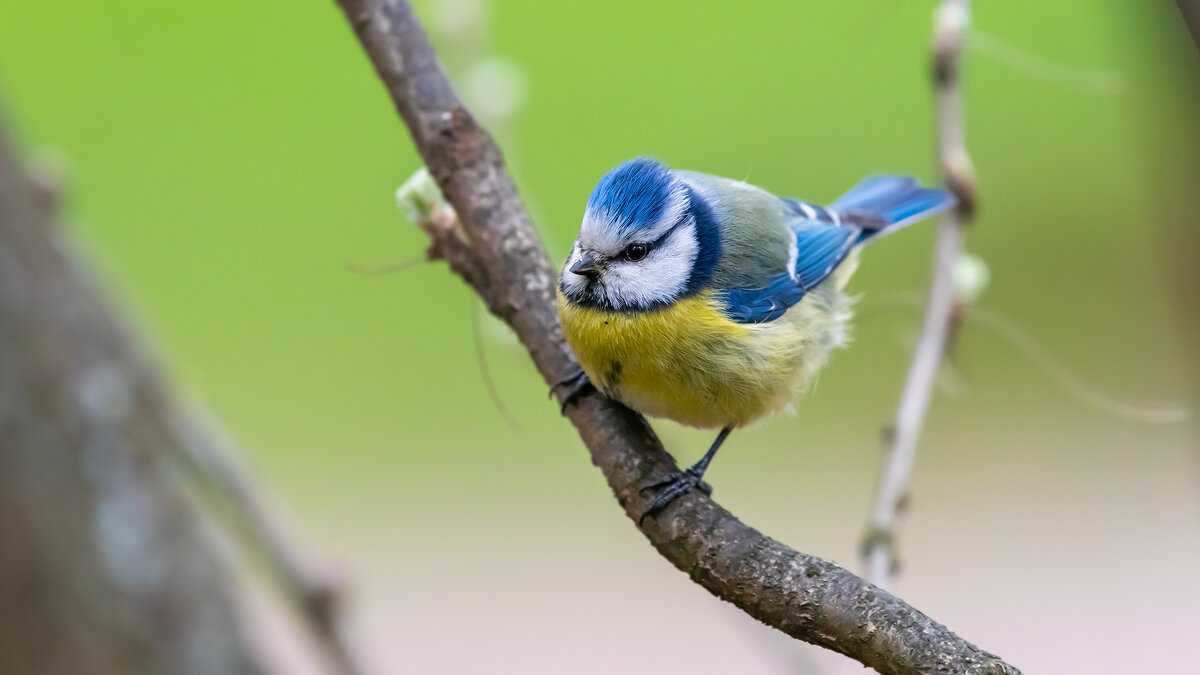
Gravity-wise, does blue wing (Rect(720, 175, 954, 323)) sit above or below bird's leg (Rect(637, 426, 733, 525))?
above

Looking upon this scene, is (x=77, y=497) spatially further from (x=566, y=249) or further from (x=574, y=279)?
(x=566, y=249)

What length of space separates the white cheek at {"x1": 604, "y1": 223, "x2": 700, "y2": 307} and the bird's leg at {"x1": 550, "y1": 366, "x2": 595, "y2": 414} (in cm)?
10

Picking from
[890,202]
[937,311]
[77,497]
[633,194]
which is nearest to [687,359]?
[633,194]

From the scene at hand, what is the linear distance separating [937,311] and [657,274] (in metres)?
0.43

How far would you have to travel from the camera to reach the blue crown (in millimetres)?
1272

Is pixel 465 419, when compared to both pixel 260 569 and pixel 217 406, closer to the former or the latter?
pixel 217 406

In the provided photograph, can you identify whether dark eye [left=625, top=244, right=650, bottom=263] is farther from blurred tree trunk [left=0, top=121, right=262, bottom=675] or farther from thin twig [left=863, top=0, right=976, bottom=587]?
blurred tree trunk [left=0, top=121, right=262, bottom=675]

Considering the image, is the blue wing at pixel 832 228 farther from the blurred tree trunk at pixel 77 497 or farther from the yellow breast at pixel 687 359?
the blurred tree trunk at pixel 77 497

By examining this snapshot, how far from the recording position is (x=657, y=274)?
141 centimetres

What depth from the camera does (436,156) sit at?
1286 mm

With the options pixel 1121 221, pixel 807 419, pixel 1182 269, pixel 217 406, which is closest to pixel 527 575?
pixel 807 419

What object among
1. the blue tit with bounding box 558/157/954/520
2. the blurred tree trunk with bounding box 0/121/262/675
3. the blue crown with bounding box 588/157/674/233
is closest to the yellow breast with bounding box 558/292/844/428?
the blue tit with bounding box 558/157/954/520

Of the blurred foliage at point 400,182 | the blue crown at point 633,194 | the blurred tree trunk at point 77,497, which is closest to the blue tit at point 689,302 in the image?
the blue crown at point 633,194

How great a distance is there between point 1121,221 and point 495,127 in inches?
117
